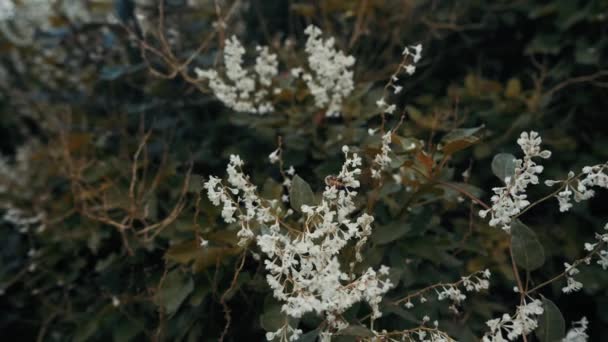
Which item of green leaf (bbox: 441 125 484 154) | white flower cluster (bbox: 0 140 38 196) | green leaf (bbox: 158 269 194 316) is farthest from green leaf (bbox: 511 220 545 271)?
white flower cluster (bbox: 0 140 38 196)

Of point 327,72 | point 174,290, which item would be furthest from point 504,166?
point 174,290

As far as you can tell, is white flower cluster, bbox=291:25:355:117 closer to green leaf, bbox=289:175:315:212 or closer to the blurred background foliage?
the blurred background foliage

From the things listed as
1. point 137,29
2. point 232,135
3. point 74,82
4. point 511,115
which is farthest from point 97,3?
point 511,115

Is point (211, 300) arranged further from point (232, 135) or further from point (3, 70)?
point (3, 70)

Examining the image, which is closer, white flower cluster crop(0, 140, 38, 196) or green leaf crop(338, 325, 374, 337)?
green leaf crop(338, 325, 374, 337)

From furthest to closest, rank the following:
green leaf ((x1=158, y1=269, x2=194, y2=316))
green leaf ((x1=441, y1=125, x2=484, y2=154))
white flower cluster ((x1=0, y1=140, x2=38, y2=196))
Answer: white flower cluster ((x1=0, y1=140, x2=38, y2=196))
green leaf ((x1=158, y1=269, x2=194, y2=316))
green leaf ((x1=441, y1=125, x2=484, y2=154))

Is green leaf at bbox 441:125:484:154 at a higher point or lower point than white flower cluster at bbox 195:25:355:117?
lower

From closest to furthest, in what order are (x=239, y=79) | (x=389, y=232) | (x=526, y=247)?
(x=526, y=247) → (x=389, y=232) → (x=239, y=79)

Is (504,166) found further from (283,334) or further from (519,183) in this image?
(283,334)
